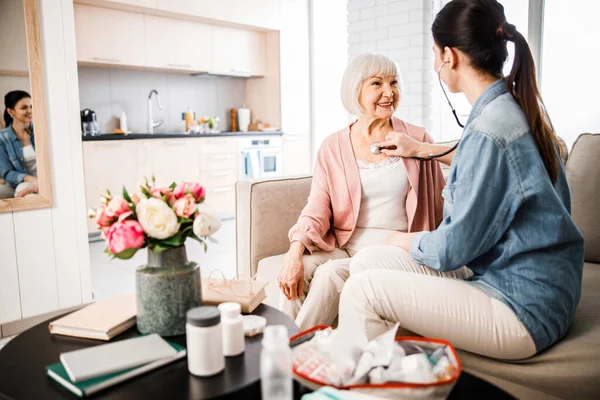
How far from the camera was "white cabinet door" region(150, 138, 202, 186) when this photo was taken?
4684 mm

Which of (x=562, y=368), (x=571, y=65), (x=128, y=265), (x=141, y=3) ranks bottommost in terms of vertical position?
(x=128, y=265)

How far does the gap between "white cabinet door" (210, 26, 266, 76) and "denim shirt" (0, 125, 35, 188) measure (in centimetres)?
300

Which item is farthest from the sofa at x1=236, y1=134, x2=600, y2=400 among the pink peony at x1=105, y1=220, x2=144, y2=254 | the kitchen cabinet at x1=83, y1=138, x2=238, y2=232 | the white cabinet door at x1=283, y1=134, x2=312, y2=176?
the white cabinet door at x1=283, y1=134, x2=312, y2=176

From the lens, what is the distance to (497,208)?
3.76ft

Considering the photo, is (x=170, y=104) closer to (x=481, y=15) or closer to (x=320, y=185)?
(x=320, y=185)

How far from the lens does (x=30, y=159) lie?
2.43 metres

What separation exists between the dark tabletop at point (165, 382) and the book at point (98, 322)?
0.11 feet

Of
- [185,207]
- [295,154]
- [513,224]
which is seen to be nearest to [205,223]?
[185,207]

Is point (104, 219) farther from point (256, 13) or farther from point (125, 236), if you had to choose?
point (256, 13)

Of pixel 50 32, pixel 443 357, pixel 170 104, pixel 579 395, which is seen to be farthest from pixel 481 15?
pixel 170 104

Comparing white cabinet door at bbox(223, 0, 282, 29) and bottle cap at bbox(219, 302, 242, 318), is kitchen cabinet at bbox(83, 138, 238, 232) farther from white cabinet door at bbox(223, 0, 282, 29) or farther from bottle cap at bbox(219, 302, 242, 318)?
bottle cap at bbox(219, 302, 242, 318)

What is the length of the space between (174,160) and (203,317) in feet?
13.2

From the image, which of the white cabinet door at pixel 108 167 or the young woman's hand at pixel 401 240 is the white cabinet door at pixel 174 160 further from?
the young woman's hand at pixel 401 240

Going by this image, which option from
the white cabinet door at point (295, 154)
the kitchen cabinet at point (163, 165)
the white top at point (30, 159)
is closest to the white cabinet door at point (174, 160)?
the kitchen cabinet at point (163, 165)
